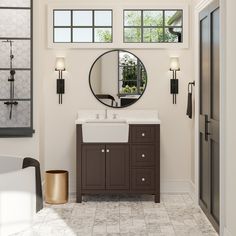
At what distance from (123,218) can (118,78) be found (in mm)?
1882

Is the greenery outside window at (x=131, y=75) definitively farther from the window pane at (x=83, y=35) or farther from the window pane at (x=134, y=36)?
the window pane at (x=83, y=35)

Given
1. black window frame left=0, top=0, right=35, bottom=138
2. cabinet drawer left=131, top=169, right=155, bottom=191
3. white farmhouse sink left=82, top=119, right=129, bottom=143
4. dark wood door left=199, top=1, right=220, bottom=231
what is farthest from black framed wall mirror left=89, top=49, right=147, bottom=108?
dark wood door left=199, top=1, right=220, bottom=231

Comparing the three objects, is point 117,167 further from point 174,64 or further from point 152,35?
point 152,35

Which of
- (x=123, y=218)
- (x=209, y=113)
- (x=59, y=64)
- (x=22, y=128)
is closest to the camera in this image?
(x=209, y=113)

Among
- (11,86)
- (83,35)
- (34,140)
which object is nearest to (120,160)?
(34,140)

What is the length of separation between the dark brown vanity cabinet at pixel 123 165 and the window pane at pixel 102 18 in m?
1.38

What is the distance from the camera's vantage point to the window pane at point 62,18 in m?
6.43

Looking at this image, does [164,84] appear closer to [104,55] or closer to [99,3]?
[104,55]

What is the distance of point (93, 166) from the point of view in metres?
5.96

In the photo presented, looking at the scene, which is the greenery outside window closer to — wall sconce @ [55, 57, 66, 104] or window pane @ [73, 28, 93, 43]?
window pane @ [73, 28, 93, 43]

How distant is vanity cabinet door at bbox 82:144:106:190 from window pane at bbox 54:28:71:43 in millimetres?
1395

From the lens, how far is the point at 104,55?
6422 millimetres

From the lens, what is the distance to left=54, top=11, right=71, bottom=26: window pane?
643 centimetres

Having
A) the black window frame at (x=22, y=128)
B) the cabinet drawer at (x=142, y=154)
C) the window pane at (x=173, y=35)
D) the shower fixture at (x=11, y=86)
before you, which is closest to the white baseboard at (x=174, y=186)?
the cabinet drawer at (x=142, y=154)
